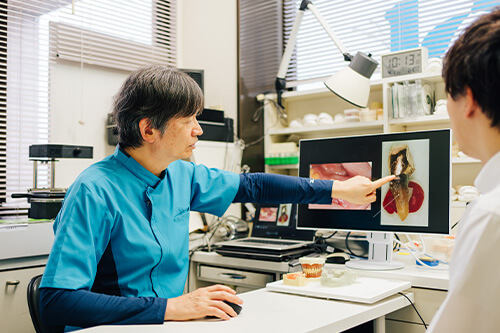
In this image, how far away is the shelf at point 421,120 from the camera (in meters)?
2.28

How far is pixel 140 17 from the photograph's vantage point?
3.08 m

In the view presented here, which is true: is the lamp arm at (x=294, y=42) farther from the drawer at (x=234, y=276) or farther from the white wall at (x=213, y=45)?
the drawer at (x=234, y=276)

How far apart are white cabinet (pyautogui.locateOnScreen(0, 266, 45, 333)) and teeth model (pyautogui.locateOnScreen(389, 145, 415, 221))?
1.46 metres

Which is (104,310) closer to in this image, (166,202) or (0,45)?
(166,202)

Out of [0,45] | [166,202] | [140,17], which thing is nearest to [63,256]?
[166,202]

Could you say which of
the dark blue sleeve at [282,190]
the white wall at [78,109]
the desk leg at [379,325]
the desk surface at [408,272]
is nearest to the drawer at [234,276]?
the desk surface at [408,272]

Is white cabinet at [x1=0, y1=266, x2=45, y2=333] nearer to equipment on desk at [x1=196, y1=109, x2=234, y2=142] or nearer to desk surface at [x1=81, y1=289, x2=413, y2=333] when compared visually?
desk surface at [x1=81, y1=289, x2=413, y2=333]

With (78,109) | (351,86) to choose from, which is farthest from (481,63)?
(78,109)

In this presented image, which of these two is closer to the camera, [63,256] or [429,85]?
[63,256]

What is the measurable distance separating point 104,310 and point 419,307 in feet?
3.36

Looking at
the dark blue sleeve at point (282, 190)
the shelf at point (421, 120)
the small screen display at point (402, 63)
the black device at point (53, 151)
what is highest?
the small screen display at point (402, 63)

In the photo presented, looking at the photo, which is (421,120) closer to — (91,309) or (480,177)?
(480,177)

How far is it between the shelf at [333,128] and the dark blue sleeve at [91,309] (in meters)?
1.68

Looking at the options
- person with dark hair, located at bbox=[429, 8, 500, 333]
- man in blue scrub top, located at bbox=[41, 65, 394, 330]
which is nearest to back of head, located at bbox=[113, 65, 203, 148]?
man in blue scrub top, located at bbox=[41, 65, 394, 330]
